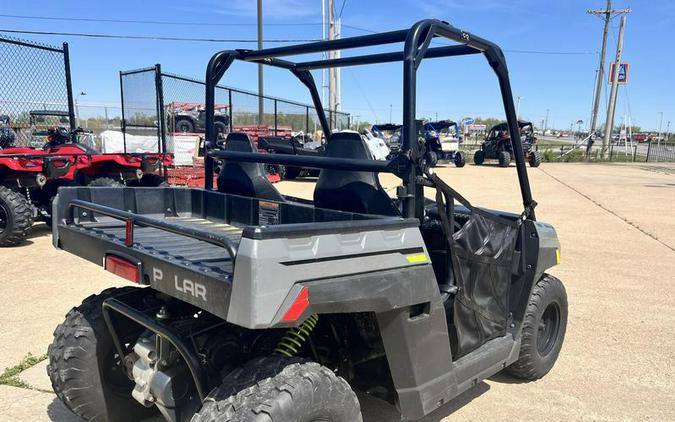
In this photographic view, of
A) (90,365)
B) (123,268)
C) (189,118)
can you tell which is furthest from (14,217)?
(189,118)

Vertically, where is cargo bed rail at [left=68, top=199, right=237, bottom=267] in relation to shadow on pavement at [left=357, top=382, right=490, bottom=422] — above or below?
above

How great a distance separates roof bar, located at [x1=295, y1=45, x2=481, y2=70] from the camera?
344 centimetres

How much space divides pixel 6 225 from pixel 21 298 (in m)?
2.64

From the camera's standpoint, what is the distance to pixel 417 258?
2.38 m

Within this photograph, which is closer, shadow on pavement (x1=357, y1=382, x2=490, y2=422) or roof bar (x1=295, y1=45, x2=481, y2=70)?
shadow on pavement (x1=357, y1=382, x2=490, y2=422)

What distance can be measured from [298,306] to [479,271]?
1.46m

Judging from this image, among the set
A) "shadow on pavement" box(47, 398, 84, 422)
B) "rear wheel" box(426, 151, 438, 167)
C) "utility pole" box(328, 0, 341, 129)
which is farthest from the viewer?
"utility pole" box(328, 0, 341, 129)

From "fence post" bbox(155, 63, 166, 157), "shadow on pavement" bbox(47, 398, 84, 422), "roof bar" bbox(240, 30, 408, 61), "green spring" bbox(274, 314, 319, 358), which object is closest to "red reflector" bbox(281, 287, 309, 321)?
"green spring" bbox(274, 314, 319, 358)

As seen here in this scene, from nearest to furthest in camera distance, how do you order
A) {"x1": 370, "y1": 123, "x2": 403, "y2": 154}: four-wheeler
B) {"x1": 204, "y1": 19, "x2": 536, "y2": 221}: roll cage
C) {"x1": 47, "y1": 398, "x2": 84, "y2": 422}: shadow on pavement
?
1. {"x1": 204, "y1": 19, "x2": 536, "y2": 221}: roll cage
2. {"x1": 47, "y1": 398, "x2": 84, "y2": 422}: shadow on pavement
3. {"x1": 370, "y1": 123, "x2": 403, "y2": 154}: four-wheeler

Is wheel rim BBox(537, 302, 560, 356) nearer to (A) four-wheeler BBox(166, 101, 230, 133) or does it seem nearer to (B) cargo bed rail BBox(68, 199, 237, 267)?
(B) cargo bed rail BBox(68, 199, 237, 267)

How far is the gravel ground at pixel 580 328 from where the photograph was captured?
336 cm

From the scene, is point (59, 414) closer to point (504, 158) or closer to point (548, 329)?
point (548, 329)

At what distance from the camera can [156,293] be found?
113 inches

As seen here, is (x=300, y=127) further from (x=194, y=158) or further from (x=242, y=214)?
(x=242, y=214)
